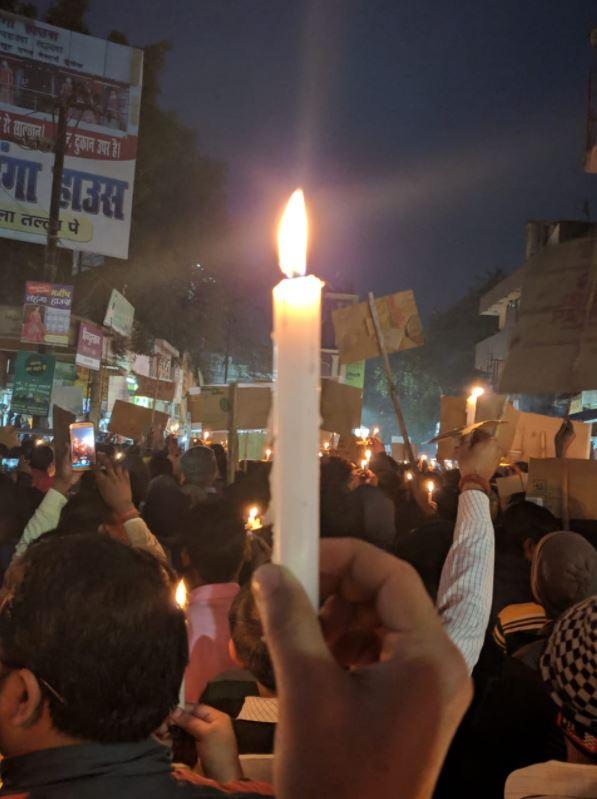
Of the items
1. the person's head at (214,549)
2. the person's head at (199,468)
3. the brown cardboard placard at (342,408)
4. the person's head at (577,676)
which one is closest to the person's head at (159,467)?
the person's head at (199,468)

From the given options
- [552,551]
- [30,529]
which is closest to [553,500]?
[552,551]

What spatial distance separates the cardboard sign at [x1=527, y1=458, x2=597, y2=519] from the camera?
418 centimetres

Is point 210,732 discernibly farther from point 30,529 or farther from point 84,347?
point 84,347

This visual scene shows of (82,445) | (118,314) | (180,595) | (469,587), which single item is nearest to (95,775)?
(180,595)

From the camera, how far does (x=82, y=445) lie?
5.42 meters

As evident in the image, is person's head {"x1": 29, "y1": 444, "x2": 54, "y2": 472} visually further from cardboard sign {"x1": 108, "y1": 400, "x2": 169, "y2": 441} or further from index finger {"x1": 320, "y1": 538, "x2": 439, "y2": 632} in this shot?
index finger {"x1": 320, "y1": 538, "x2": 439, "y2": 632}

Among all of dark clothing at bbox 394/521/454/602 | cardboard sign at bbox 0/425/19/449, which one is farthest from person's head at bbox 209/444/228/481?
dark clothing at bbox 394/521/454/602

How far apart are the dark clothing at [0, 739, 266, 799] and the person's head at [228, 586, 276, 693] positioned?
88cm

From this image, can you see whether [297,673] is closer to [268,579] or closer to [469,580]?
[268,579]

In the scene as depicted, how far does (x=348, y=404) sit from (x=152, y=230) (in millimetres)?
23865

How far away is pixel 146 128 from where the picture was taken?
28500 millimetres

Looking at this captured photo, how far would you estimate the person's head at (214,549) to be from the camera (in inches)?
141

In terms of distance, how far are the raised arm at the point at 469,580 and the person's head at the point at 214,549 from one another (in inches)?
61.7

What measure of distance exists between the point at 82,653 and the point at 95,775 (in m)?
0.22
